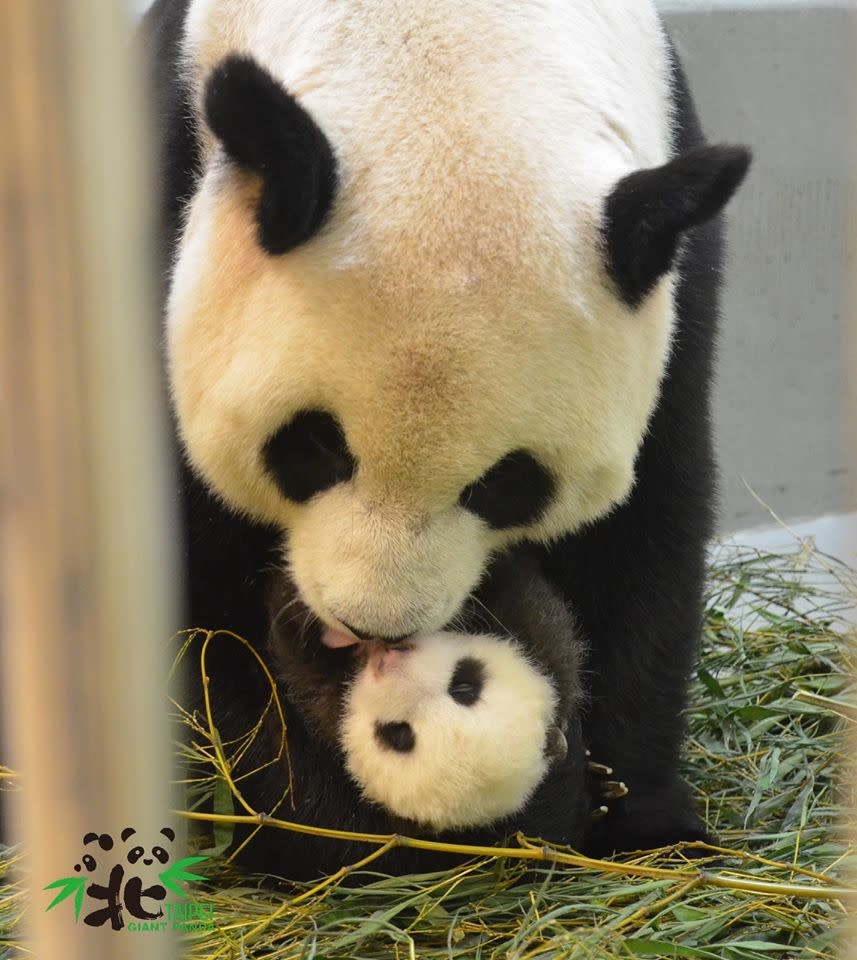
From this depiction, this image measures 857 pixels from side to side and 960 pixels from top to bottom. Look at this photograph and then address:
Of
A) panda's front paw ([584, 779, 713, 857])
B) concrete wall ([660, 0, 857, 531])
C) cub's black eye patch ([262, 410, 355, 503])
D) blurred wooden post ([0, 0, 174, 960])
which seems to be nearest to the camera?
blurred wooden post ([0, 0, 174, 960])

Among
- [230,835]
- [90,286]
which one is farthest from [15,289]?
[230,835]

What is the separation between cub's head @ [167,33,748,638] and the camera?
1.86m

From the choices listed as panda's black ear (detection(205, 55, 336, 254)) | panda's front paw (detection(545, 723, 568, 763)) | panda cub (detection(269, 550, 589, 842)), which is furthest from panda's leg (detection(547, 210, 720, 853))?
panda's black ear (detection(205, 55, 336, 254))

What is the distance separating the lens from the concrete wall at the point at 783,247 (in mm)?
4367

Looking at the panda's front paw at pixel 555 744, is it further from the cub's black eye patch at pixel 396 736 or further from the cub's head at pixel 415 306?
the cub's head at pixel 415 306

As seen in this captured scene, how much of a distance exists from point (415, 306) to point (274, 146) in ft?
0.92

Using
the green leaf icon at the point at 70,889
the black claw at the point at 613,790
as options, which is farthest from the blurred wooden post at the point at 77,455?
A: the black claw at the point at 613,790

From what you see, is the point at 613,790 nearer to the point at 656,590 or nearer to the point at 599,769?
the point at 599,769

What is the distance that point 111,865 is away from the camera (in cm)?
115

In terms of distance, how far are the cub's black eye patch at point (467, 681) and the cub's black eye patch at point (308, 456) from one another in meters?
0.41

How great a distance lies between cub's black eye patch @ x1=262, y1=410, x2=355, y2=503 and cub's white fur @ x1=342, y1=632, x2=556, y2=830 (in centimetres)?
37

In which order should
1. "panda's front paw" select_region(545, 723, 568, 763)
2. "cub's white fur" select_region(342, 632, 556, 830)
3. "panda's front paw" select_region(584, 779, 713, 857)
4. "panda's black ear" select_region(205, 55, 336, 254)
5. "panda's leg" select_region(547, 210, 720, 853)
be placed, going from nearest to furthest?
"panda's black ear" select_region(205, 55, 336, 254) < "cub's white fur" select_region(342, 632, 556, 830) < "panda's front paw" select_region(545, 723, 568, 763) < "panda's leg" select_region(547, 210, 720, 853) < "panda's front paw" select_region(584, 779, 713, 857)

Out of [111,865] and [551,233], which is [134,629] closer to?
[111,865]

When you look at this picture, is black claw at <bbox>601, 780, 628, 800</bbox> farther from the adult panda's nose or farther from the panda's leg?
the adult panda's nose
